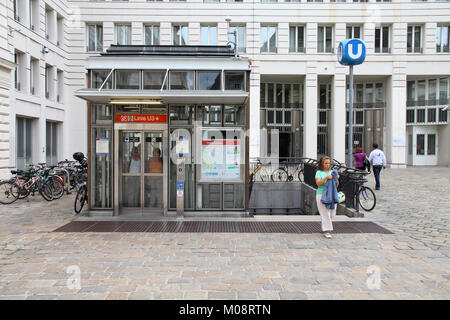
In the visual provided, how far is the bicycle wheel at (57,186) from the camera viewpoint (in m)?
11.6

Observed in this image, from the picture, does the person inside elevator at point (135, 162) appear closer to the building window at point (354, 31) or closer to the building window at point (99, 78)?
the building window at point (99, 78)

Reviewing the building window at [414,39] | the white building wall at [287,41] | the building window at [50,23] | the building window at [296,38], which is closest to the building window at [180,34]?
the white building wall at [287,41]

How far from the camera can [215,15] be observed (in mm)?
25031

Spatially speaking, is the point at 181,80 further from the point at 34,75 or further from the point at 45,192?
the point at 34,75

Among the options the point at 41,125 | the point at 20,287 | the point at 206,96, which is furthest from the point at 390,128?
the point at 20,287

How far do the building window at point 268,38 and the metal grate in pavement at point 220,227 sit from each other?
2030 cm

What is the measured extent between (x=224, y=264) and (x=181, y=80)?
5195 mm

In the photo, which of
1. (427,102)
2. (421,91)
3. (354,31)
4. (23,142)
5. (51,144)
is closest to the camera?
(23,142)

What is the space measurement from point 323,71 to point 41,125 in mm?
20338

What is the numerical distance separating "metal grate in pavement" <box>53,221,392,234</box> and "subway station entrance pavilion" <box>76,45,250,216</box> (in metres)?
0.77

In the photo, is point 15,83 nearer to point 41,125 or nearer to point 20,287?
point 41,125

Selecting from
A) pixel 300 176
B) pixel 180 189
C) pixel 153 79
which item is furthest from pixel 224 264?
pixel 300 176

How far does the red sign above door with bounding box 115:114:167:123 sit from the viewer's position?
8.60 meters

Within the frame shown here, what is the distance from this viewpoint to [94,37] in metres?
25.7
